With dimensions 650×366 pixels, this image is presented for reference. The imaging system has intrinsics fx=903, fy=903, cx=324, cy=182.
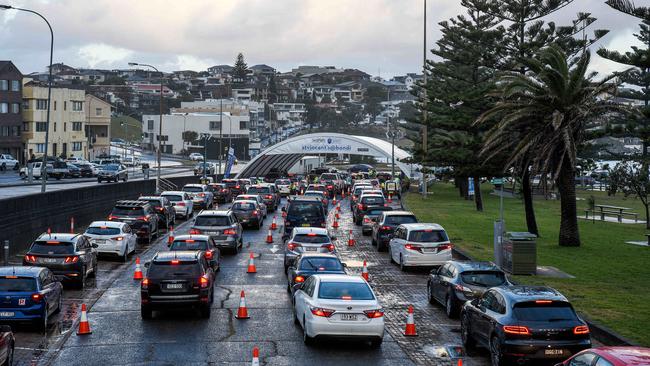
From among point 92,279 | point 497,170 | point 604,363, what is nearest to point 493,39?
point 497,170

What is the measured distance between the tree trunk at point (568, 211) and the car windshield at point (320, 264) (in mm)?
15832

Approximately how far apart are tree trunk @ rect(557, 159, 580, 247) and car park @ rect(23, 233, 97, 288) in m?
19.7

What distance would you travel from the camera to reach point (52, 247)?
961 inches

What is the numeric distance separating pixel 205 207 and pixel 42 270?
119ft

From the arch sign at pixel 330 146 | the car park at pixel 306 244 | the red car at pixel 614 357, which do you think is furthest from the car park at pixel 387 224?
the arch sign at pixel 330 146

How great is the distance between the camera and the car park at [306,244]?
91.1 feet

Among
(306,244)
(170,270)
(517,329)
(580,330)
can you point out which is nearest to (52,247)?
(170,270)

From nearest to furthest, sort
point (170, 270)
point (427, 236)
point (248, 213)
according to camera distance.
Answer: point (170, 270)
point (427, 236)
point (248, 213)

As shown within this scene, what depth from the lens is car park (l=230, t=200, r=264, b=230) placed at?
4341 cm

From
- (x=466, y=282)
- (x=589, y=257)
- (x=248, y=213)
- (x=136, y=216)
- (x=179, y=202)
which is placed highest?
(x=179, y=202)

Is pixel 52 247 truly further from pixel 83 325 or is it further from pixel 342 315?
pixel 342 315

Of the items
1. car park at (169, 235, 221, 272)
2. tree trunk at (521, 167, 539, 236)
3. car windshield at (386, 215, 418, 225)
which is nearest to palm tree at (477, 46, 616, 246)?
tree trunk at (521, 167, 539, 236)

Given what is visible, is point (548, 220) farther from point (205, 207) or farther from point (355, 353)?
point (355, 353)

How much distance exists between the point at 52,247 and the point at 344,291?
1037 centimetres
